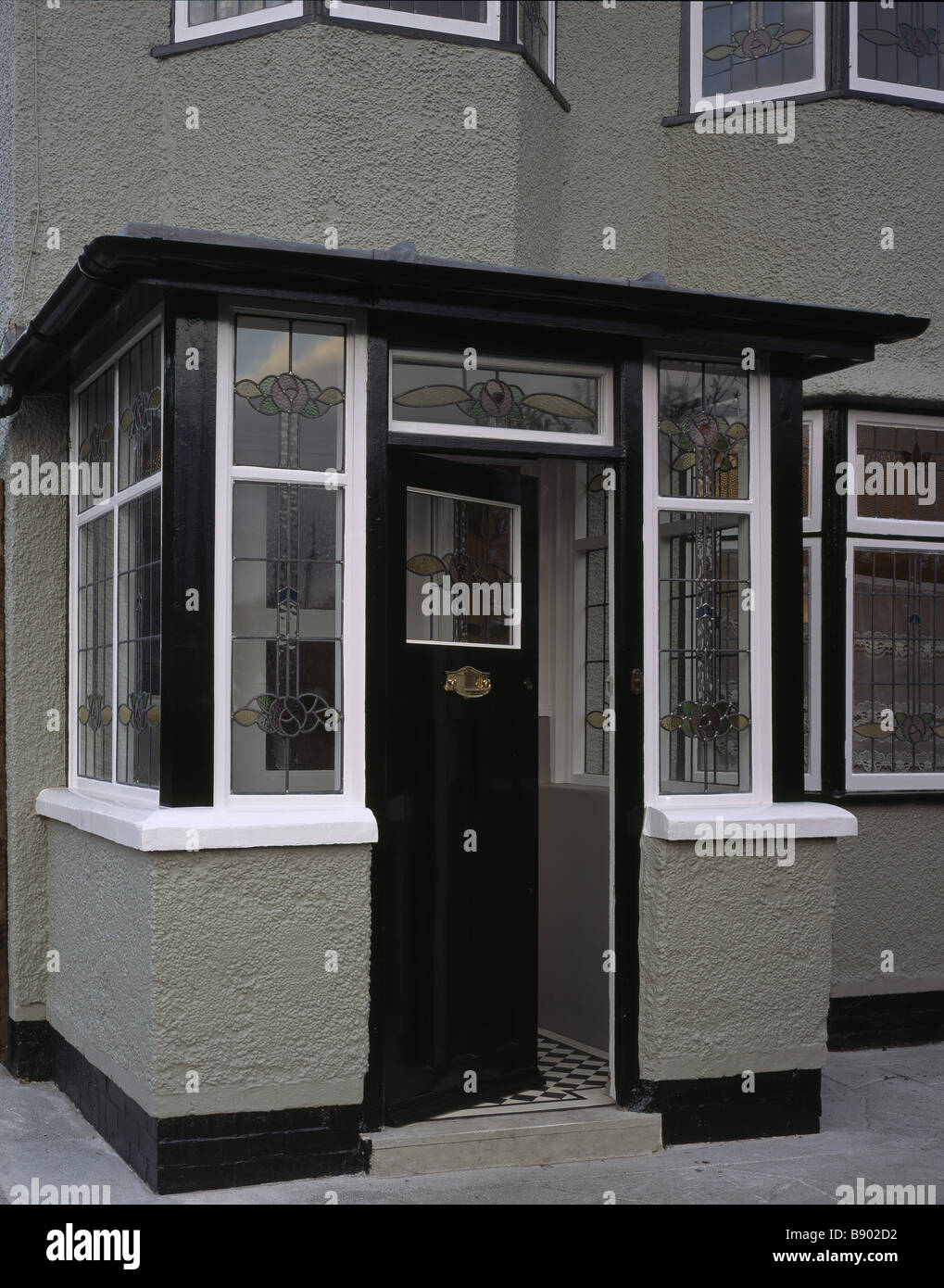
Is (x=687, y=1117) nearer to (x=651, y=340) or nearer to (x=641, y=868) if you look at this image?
(x=641, y=868)

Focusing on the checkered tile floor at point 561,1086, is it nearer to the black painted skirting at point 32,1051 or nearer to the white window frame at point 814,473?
the black painted skirting at point 32,1051

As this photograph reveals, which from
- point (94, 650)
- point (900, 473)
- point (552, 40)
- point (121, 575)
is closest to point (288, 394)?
point (121, 575)

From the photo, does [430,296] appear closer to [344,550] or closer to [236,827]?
[344,550]

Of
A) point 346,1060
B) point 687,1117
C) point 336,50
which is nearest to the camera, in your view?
point 346,1060

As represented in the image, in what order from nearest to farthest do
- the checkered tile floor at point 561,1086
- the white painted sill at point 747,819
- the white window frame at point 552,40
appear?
the white painted sill at point 747,819
the checkered tile floor at point 561,1086
the white window frame at point 552,40

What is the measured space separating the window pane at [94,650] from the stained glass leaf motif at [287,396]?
1.24 m

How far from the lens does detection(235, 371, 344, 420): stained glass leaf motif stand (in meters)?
5.70

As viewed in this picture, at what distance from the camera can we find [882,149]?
8117mm

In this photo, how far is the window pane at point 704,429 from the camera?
6.38m

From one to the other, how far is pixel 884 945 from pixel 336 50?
542 cm

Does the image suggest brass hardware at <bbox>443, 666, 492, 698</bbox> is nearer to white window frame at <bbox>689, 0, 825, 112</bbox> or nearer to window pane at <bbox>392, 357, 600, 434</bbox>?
window pane at <bbox>392, 357, 600, 434</bbox>

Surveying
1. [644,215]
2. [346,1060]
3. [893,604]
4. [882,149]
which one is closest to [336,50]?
[644,215]

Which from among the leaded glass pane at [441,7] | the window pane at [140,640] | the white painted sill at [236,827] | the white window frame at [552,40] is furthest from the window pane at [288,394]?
the white window frame at [552,40]

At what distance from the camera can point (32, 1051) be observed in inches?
281
